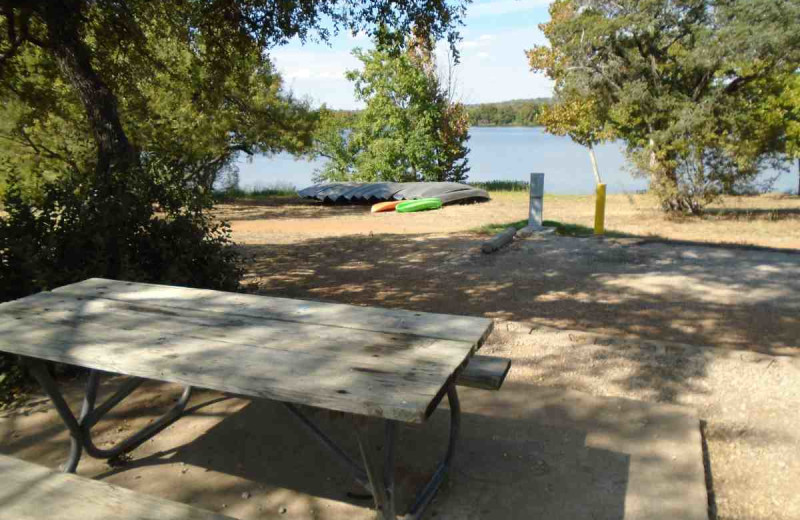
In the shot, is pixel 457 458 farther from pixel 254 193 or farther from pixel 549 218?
pixel 254 193

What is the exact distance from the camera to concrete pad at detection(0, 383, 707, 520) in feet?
8.64

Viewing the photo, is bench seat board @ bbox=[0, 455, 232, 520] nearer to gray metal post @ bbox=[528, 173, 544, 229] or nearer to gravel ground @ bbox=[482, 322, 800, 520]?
gravel ground @ bbox=[482, 322, 800, 520]

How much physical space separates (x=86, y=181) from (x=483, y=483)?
3903 millimetres

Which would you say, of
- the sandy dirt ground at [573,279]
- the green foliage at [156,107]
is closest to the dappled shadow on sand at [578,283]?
the sandy dirt ground at [573,279]

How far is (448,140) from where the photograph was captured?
25.5 metres

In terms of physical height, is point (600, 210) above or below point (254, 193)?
above

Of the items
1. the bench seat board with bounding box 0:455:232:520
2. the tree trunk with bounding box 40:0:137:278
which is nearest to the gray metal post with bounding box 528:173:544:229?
the tree trunk with bounding box 40:0:137:278

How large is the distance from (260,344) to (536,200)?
8.85m

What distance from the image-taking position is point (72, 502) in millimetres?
1928

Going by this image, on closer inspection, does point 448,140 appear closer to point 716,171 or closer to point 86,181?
point 716,171

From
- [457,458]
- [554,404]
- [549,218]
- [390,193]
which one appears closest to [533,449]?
[457,458]

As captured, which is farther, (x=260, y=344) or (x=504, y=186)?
(x=504, y=186)

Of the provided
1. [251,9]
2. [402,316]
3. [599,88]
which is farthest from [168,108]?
[402,316]

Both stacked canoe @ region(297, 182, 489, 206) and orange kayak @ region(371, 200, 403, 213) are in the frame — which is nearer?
orange kayak @ region(371, 200, 403, 213)
